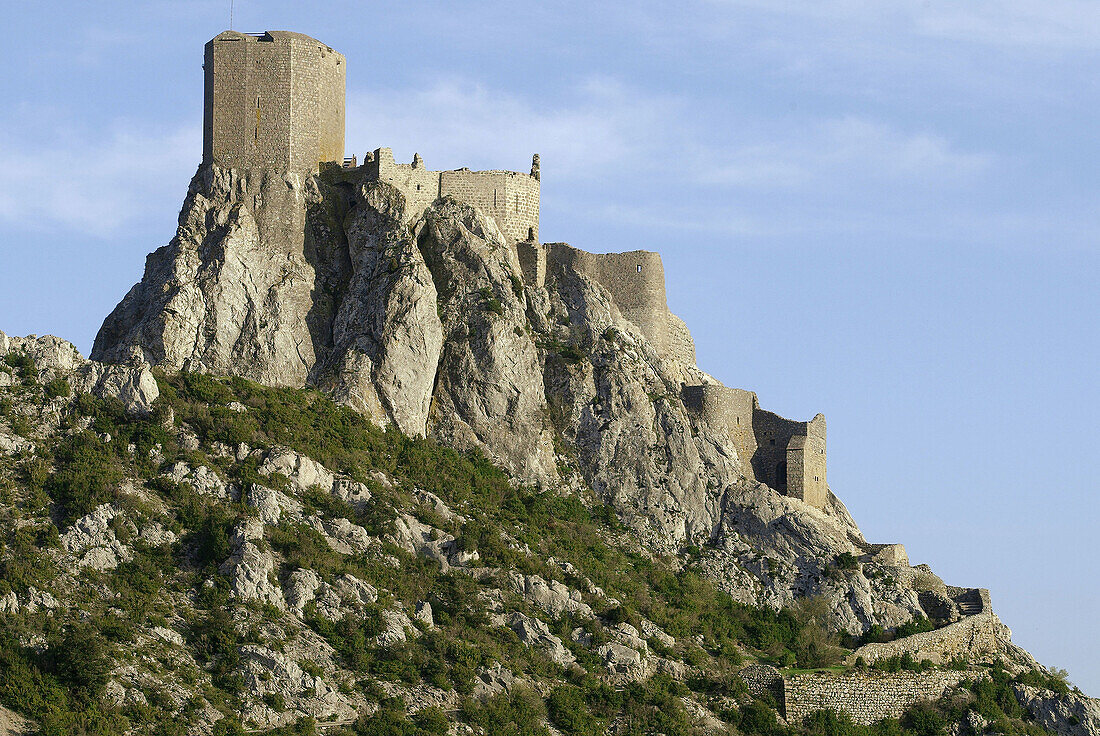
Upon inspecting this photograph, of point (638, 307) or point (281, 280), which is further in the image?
point (638, 307)

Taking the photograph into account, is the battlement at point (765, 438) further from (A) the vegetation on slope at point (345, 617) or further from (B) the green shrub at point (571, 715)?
(B) the green shrub at point (571, 715)

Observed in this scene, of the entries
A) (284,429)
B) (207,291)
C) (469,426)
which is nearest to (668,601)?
(469,426)

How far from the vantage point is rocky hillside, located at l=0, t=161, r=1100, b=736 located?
8619 centimetres

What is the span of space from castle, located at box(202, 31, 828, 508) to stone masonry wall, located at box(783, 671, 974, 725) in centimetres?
1255

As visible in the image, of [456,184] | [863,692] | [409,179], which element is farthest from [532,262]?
[863,692]

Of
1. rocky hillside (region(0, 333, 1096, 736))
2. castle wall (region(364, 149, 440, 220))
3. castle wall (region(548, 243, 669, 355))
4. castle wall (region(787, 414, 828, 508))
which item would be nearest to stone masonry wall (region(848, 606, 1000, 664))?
rocky hillside (region(0, 333, 1096, 736))

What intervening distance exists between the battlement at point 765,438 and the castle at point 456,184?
0.16ft

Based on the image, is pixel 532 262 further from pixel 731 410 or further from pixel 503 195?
pixel 731 410

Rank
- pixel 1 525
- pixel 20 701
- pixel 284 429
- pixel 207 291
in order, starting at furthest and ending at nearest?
pixel 207 291 → pixel 284 429 → pixel 1 525 → pixel 20 701

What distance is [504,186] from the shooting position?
110688mm

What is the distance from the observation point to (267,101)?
349 feet

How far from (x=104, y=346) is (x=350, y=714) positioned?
90.0ft

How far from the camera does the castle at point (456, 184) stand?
107 metres

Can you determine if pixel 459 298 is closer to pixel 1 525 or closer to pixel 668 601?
pixel 668 601
